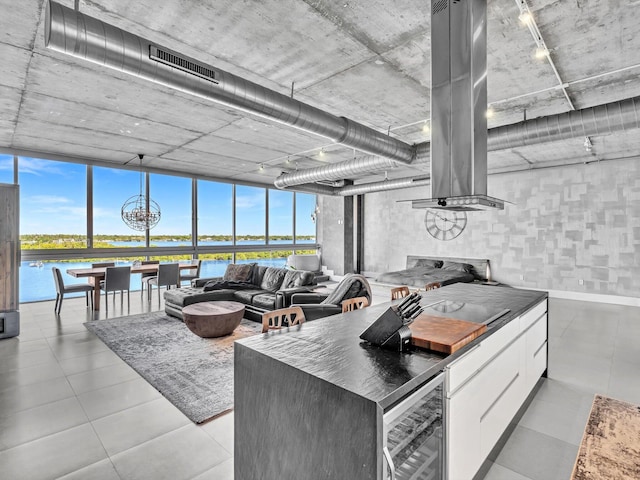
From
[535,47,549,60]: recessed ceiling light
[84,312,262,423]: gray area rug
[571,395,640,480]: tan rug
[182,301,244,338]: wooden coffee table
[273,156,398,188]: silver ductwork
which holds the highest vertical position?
[535,47,549,60]: recessed ceiling light

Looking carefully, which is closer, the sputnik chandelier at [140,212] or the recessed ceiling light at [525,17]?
the recessed ceiling light at [525,17]

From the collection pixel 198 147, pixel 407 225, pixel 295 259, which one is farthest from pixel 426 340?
pixel 295 259

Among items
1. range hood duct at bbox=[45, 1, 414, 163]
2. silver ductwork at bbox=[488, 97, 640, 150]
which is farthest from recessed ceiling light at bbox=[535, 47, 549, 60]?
range hood duct at bbox=[45, 1, 414, 163]

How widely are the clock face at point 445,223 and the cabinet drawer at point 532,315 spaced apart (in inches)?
243

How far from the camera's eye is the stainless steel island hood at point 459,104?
8.48 ft

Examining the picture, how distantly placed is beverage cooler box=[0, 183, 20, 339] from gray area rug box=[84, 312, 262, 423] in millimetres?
926

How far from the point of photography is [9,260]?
15.0 ft

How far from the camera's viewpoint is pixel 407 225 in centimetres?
1032

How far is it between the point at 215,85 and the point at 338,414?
305 cm

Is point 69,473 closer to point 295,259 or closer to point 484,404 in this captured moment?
point 484,404

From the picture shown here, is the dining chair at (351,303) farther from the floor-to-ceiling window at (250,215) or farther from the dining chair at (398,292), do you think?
the floor-to-ceiling window at (250,215)

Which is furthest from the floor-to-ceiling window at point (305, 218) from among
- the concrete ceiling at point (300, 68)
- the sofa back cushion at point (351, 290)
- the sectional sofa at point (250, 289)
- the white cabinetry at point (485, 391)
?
the white cabinetry at point (485, 391)

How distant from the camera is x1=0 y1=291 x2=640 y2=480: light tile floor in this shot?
2.05m

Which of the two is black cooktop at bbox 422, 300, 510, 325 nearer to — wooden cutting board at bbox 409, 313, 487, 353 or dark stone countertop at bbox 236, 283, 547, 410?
dark stone countertop at bbox 236, 283, 547, 410
